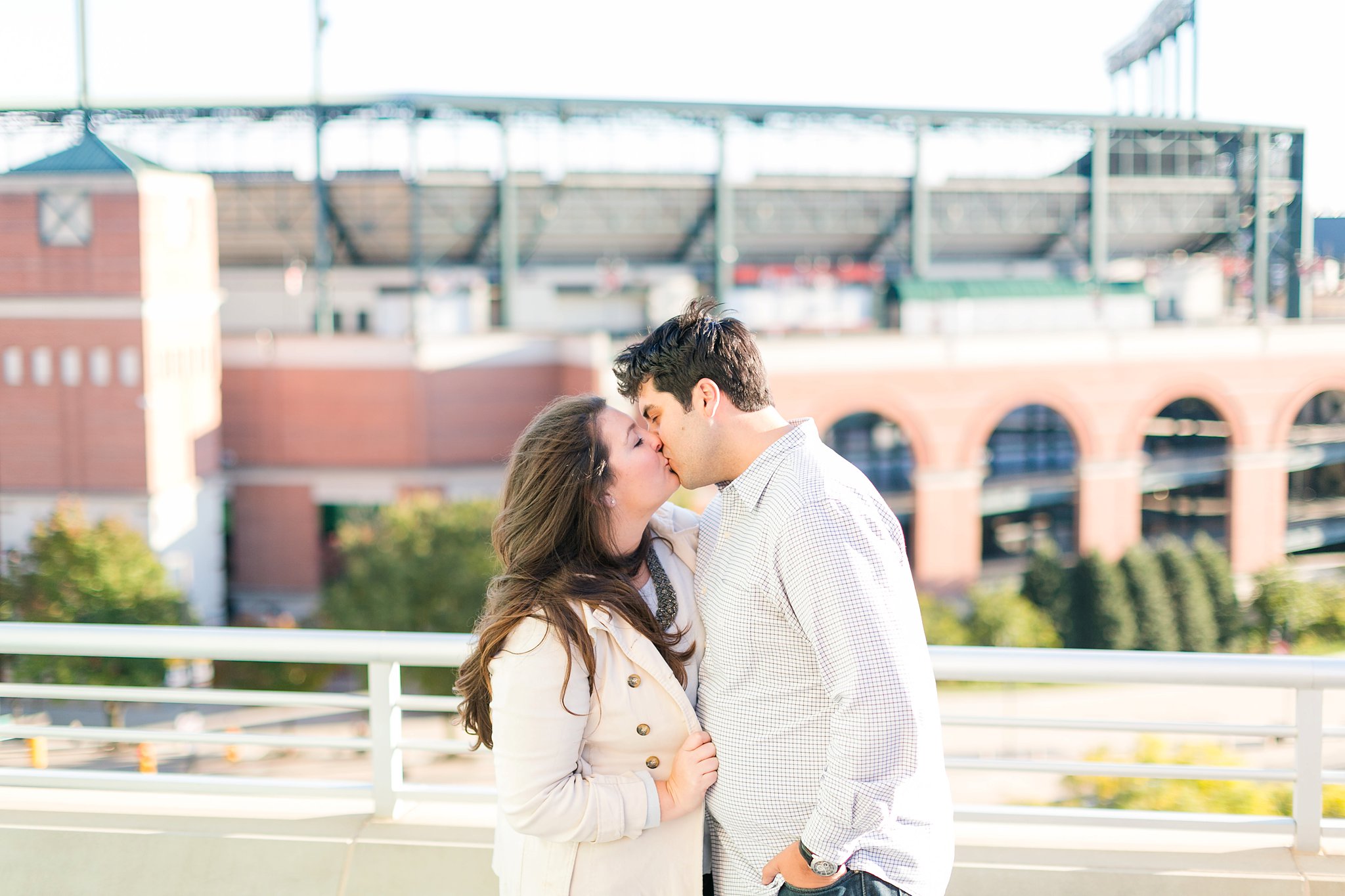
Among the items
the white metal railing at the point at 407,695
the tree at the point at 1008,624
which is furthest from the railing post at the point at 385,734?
the tree at the point at 1008,624

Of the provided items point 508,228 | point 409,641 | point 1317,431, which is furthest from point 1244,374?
point 409,641

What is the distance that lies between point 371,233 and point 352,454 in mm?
6585

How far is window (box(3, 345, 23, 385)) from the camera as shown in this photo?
22.8 meters

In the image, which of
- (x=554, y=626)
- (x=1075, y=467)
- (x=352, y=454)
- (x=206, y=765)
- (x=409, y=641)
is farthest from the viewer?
(x=1075, y=467)

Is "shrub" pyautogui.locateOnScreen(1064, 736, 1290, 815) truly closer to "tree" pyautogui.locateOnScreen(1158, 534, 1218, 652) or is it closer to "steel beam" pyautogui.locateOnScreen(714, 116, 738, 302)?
"tree" pyautogui.locateOnScreen(1158, 534, 1218, 652)

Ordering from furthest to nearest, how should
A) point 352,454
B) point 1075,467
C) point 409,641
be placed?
point 1075,467 < point 352,454 < point 409,641

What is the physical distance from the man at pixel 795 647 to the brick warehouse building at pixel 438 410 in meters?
20.2

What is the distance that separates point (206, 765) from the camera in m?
15.8

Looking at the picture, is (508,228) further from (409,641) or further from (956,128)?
(409,641)

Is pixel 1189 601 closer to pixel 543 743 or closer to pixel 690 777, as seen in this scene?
pixel 690 777

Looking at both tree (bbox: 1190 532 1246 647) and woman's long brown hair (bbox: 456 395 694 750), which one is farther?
tree (bbox: 1190 532 1246 647)

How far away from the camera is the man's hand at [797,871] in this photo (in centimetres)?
162

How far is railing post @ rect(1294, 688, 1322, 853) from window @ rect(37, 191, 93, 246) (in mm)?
23168

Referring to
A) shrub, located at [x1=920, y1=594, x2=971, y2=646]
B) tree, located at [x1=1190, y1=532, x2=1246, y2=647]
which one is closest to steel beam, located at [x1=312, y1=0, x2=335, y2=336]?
shrub, located at [x1=920, y1=594, x2=971, y2=646]
